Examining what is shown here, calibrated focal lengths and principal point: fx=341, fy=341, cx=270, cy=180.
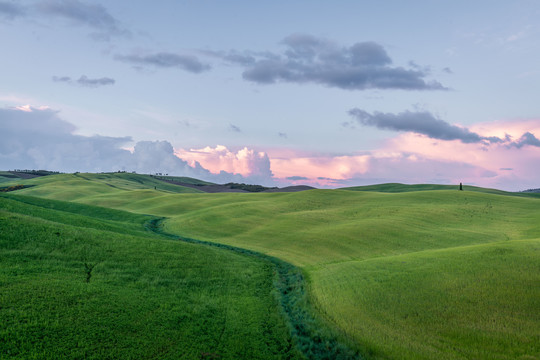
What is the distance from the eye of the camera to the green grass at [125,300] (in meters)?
11.8

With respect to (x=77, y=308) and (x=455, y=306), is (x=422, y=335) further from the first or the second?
(x=77, y=308)

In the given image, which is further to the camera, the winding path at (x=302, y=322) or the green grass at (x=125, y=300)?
the winding path at (x=302, y=322)

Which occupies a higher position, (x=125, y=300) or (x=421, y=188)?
(x=421, y=188)

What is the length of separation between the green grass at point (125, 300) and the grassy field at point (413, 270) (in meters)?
3.99

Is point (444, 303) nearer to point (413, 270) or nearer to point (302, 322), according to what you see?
point (413, 270)

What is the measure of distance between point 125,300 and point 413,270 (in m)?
16.1

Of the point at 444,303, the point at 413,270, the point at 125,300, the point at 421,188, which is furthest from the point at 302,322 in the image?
the point at 421,188

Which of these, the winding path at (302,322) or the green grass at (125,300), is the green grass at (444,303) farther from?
the green grass at (125,300)

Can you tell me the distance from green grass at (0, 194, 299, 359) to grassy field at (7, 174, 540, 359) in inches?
157

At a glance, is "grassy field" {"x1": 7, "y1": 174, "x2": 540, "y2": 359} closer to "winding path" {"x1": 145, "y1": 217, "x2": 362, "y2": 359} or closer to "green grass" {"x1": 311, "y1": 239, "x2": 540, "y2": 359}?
"green grass" {"x1": 311, "y1": 239, "x2": 540, "y2": 359}

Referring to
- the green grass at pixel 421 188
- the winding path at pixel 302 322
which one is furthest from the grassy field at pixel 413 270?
the green grass at pixel 421 188

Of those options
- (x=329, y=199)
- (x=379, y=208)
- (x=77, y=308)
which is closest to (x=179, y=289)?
(x=77, y=308)

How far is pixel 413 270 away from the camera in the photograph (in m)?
20.7

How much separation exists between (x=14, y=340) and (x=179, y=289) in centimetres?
800
